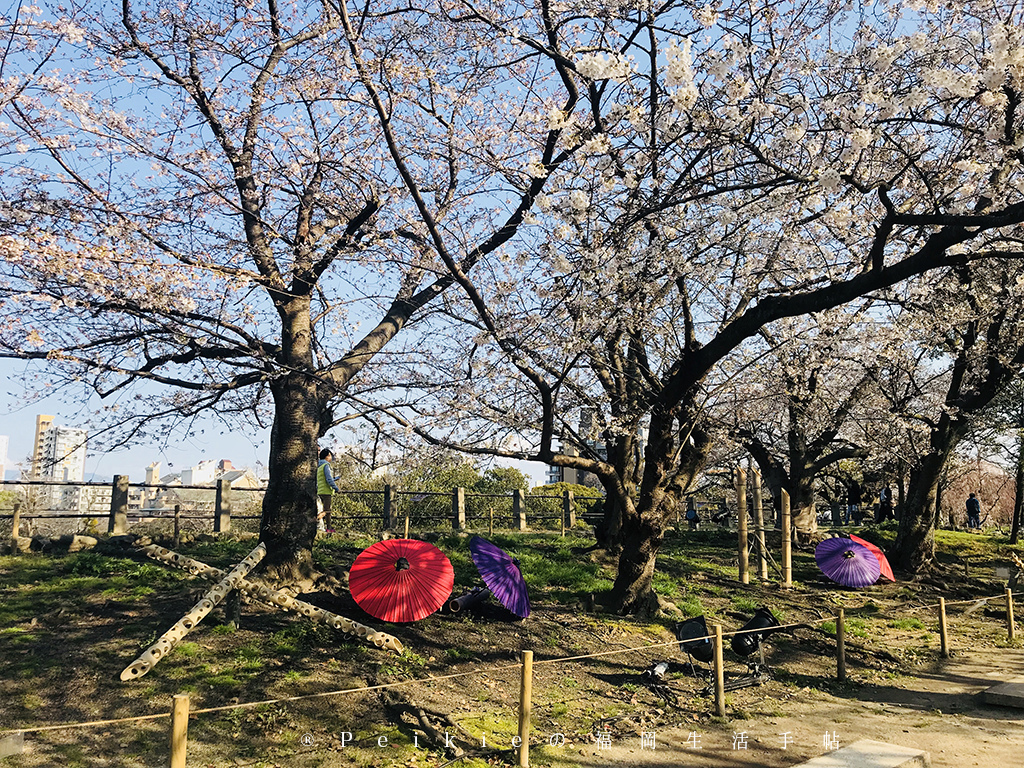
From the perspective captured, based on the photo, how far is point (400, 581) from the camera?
8.82 metres

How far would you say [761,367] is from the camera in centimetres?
1552

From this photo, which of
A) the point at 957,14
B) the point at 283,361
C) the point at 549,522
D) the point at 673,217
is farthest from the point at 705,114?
the point at 549,522

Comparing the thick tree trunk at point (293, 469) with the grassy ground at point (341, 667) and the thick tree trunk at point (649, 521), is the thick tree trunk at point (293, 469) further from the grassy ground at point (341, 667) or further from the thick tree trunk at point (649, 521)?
the thick tree trunk at point (649, 521)

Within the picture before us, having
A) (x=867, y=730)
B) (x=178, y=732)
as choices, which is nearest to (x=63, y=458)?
(x=178, y=732)

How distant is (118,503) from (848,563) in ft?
44.6

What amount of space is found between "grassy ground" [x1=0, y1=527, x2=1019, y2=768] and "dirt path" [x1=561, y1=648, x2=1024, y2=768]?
321mm

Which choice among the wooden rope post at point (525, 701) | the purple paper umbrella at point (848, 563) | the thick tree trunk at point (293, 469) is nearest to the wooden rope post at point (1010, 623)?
the purple paper umbrella at point (848, 563)

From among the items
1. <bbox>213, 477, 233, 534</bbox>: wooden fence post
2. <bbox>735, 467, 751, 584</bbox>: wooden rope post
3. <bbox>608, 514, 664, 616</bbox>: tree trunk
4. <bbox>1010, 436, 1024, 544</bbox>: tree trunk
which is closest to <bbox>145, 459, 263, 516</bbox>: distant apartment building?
<bbox>213, 477, 233, 534</bbox>: wooden fence post

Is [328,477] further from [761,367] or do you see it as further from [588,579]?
[761,367]

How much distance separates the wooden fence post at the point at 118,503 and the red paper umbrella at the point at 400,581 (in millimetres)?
7623

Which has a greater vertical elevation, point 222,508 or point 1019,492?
point 1019,492

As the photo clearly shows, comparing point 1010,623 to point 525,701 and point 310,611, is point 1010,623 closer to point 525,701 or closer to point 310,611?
point 525,701

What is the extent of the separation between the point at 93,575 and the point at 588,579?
7.81 m

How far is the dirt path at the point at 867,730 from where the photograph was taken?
7.03 meters
